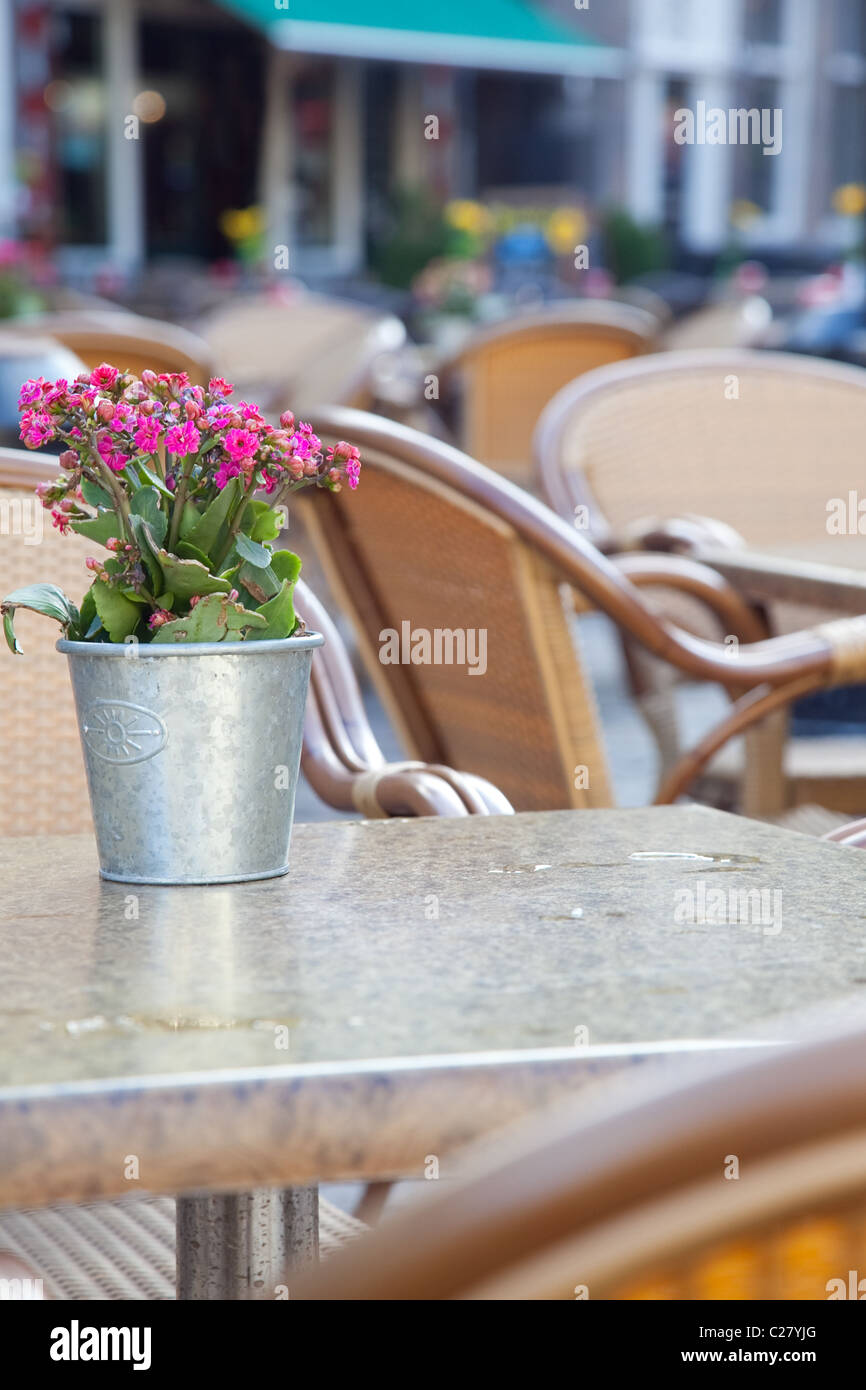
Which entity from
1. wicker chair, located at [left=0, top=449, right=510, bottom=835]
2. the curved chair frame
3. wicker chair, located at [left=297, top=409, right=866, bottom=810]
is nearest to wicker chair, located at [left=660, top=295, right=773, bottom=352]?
the curved chair frame

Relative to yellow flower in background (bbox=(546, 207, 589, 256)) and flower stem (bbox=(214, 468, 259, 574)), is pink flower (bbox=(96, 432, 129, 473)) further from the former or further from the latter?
yellow flower in background (bbox=(546, 207, 589, 256))

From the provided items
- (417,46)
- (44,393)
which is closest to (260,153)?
(417,46)

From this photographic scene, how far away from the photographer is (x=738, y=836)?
1084 millimetres

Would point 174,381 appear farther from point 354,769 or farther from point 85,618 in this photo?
point 354,769

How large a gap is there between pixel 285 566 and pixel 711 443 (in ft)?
6.20

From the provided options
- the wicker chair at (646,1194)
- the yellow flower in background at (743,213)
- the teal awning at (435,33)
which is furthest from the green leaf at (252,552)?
the yellow flower in background at (743,213)

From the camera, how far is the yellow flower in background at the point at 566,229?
30.1 ft

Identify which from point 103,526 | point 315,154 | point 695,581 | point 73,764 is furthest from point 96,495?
point 315,154

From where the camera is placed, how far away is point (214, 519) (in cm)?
95

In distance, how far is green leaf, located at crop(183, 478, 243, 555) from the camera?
94 cm

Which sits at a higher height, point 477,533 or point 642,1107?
point 477,533

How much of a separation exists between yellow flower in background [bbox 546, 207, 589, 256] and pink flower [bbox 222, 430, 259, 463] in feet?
26.7

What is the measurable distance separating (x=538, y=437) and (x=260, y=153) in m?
11.1
